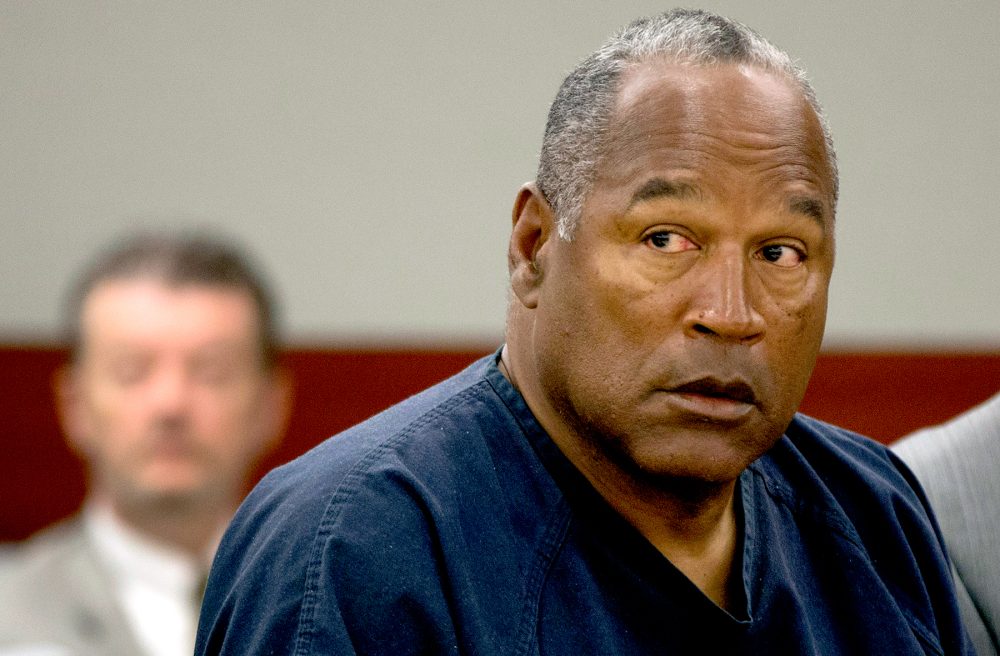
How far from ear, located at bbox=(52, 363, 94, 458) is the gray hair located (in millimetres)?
1494

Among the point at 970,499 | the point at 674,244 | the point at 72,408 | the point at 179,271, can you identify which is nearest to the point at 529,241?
A: the point at 674,244

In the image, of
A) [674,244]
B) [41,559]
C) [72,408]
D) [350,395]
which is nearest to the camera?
[674,244]

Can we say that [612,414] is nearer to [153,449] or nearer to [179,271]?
[153,449]

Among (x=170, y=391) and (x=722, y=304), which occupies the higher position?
(x=722, y=304)

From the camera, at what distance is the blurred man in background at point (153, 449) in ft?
7.68

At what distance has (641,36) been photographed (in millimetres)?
1167

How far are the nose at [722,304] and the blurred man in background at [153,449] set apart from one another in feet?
4.83

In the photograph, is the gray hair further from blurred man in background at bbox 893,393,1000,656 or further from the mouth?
blurred man in background at bbox 893,393,1000,656

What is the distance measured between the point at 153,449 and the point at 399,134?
982 millimetres

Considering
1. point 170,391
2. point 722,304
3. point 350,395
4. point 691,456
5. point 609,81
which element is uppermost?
point 609,81

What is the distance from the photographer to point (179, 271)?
2.54m

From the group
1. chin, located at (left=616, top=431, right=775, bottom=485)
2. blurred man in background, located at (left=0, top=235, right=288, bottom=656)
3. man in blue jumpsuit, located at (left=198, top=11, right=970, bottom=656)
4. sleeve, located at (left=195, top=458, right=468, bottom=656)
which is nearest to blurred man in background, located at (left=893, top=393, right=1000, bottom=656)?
man in blue jumpsuit, located at (left=198, top=11, right=970, bottom=656)

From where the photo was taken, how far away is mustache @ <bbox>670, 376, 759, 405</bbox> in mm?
1105

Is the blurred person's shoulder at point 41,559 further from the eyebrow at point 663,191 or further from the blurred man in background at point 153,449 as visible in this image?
the eyebrow at point 663,191
